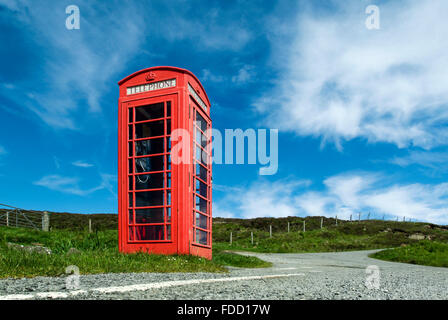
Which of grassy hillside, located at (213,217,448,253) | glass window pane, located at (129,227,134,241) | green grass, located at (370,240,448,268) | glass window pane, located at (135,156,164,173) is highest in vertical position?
glass window pane, located at (135,156,164,173)

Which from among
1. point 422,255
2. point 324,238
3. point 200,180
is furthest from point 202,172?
point 324,238

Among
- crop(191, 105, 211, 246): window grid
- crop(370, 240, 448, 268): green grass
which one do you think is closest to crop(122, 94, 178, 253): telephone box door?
crop(191, 105, 211, 246): window grid

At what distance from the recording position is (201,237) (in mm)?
9398

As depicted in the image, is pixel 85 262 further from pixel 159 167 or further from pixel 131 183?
pixel 159 167

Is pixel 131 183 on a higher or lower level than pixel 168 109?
lower

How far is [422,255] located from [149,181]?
11777 millimetres

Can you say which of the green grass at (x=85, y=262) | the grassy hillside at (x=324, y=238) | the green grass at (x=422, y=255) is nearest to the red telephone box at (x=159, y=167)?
the green grass at (x=85, y=262)

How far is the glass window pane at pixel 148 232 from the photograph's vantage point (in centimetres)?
862

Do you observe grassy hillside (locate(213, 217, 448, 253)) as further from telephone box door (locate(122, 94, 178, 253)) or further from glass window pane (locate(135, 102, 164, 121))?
glass window pane (locate(135, 102, 164, 121))

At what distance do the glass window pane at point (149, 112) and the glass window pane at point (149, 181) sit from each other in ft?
4.60

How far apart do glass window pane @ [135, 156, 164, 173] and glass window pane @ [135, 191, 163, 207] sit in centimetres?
55

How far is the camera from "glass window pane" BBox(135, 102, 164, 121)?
9.16 meters

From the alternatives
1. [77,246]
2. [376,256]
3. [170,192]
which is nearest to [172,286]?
[170,192]
